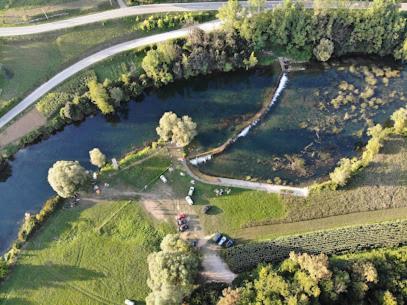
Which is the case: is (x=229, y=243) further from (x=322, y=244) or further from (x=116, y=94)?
(x=116, y=94)

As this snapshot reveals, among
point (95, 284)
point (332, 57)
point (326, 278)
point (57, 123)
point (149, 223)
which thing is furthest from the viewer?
point (332, 57)

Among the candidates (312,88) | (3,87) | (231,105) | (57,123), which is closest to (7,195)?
(57,123)

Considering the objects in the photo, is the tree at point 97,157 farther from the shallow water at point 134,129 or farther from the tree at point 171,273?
the tree at point 171,273

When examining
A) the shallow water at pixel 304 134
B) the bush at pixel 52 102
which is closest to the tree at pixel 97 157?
the bush at pixel 52 102

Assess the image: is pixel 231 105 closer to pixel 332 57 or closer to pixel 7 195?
pixel 332 57

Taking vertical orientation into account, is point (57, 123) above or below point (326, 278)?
above

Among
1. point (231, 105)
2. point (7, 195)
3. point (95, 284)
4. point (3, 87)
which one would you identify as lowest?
point (95, 284)

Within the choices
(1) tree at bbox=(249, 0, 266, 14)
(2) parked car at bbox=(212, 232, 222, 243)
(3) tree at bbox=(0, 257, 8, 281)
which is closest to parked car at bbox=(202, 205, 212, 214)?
(2) parked car at bbox=(212, 232, 222, 243)
